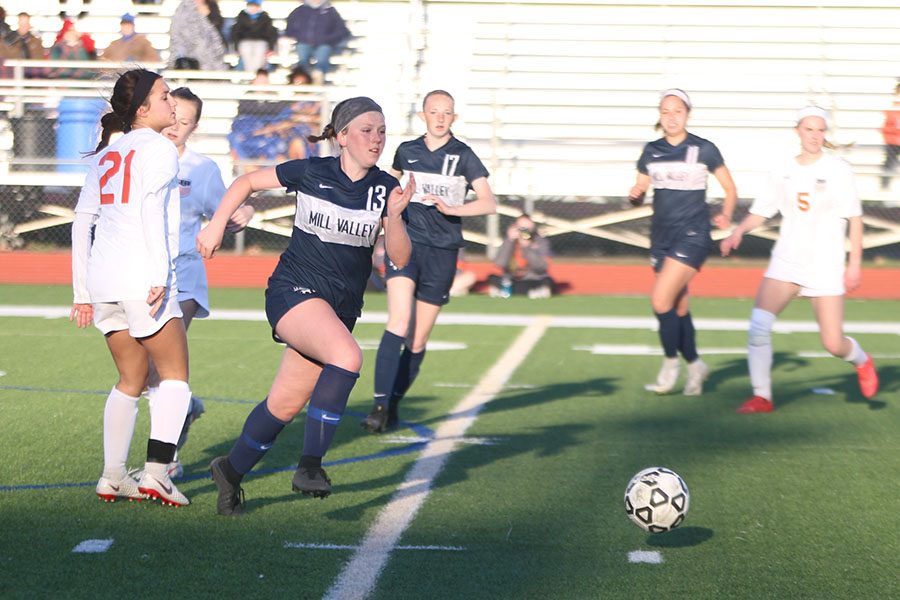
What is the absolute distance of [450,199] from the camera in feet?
26.4

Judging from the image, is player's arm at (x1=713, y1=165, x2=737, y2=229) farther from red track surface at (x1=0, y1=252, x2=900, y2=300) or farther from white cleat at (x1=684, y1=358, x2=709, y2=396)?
red track surface at (x1=0, y1=252, x2=900, y2=300)

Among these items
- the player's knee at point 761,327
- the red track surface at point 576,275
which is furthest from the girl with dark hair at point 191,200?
the red track surface at point 576,275

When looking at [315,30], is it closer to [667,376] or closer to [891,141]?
[891,141]

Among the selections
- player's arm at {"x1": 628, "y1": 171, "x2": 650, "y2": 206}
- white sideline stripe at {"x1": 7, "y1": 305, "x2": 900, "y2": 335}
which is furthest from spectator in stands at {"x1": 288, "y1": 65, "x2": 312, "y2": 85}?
player's arm at {"x1": 628, "y1": 171, "x2": 650, "y2": 206}

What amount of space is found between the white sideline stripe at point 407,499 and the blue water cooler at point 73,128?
32.7ft

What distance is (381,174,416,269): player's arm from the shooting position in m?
5.36

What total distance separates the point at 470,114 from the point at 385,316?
699 centimetres

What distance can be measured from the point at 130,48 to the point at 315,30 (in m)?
2.91

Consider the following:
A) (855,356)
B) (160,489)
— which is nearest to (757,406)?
(855,356)

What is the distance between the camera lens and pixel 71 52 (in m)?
19.9

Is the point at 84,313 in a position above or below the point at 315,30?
below

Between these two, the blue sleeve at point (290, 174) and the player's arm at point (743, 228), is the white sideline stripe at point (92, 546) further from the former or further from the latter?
the player's arm at point (743, 228)

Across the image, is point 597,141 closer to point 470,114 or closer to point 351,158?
point 470,114

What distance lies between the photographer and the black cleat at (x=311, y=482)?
5168mm
